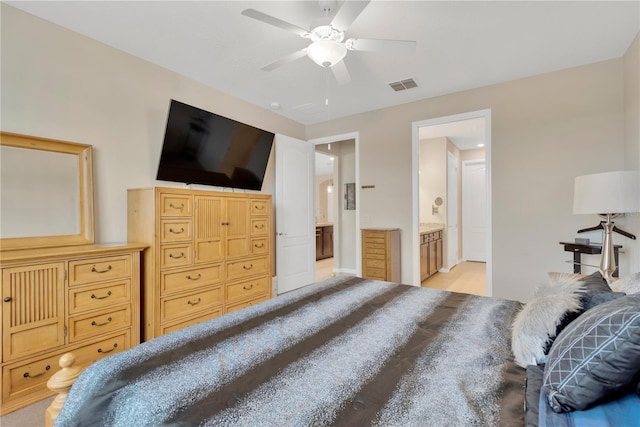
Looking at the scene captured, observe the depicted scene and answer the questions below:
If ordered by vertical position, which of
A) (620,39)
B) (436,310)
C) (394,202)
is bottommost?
(436,310)

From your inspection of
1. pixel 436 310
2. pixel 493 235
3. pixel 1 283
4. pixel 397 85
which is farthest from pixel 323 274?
pixel 1 283

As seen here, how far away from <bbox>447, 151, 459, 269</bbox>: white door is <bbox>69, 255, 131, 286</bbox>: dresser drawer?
5.44 m

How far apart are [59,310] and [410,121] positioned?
418 centimetres

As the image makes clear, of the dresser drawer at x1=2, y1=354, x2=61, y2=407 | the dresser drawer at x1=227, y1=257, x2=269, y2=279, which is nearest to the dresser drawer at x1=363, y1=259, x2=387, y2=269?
the dresser drawer at x1=227, y1=257, x2=269, y2=279

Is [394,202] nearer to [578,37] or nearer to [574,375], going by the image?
[578,37]

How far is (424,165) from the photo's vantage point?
6.10 m

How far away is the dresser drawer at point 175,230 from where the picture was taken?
2.54 meters

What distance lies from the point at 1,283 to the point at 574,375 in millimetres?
2774

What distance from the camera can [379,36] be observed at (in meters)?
2.46

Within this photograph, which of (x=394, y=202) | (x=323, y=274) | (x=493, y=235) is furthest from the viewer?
(x=323, y=274)

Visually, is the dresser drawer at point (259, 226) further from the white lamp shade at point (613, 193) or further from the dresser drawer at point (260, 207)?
the white lamp shade at point (613, 193)

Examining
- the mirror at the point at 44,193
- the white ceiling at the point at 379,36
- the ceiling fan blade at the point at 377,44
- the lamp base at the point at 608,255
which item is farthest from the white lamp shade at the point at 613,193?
the mirror at the point at 44,193

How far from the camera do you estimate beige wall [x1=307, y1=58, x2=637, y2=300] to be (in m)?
2.91

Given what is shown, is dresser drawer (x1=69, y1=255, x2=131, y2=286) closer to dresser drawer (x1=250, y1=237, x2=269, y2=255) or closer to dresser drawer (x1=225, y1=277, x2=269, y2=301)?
dresser drawer (x1=225, y1=277, x2=269, y2=301)
